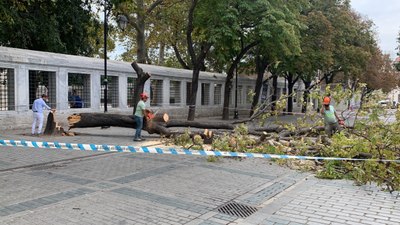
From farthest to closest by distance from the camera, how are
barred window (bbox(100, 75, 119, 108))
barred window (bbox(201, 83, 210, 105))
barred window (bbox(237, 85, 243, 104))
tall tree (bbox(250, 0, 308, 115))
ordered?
barred window (bbox(237, 85, 243, 104)) → barred window (bbox(201, 83, 210, 105)) → barred window (bbox(100, 75, 119, 108)) → tall tree (bbox(250, 0, 308, 115))

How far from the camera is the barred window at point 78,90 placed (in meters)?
18.1

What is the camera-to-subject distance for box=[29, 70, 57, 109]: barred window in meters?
16.3

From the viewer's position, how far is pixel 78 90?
18.6 meters

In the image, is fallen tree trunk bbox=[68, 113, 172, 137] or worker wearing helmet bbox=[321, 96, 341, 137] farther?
fallen tree trunk bbox=[68, 113, 172, 137]

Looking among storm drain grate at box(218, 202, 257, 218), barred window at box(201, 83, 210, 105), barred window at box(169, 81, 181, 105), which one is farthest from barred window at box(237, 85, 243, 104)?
storm drain grate at box(218, 202, 257, 218)

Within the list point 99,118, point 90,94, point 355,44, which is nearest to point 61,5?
point 90,94

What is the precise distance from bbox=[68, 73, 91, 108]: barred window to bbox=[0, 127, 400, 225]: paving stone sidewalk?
364 inches

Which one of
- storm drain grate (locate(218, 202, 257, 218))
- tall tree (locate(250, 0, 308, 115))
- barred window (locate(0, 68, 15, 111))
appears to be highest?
tall tree (locate(250, 0, 308, 115))

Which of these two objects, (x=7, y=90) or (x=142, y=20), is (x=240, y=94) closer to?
(x=142, y=20)

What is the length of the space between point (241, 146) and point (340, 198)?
421 centimetres

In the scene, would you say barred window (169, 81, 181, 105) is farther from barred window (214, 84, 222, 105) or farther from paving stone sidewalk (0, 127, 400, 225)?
paving stone sidewalk (0, 127, 400, 225)

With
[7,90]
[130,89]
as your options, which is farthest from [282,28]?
[7,90]

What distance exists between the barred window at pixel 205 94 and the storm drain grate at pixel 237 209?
2264 centimetres

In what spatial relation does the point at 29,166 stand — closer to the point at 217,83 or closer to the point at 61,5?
the point at 61,5
